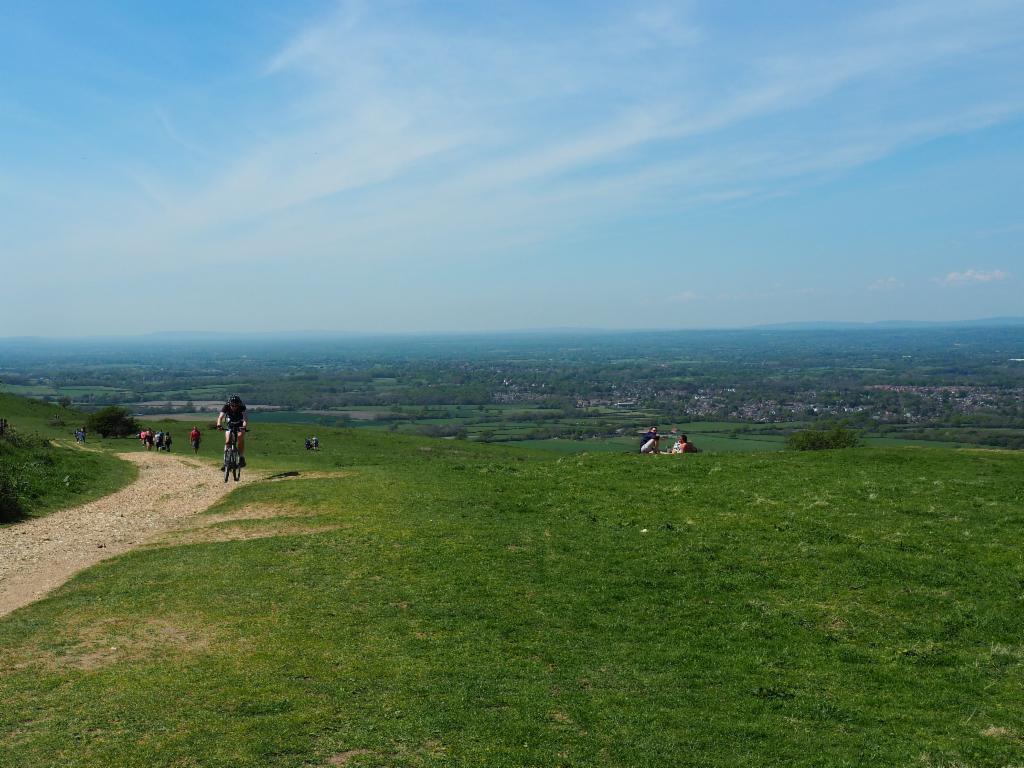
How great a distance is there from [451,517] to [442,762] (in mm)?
12480

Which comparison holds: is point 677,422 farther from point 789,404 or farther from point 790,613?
point 790,613

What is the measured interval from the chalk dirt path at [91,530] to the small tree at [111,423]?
3101cm

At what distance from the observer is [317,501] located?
75.5 feet

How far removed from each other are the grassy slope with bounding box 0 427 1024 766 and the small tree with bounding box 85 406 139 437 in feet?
154

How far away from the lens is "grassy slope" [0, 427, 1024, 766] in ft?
28.7

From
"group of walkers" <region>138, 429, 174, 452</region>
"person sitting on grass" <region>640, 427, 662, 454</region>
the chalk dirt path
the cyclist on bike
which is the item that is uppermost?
the cyclist on bike

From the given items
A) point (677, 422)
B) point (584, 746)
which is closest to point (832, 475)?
point (584, 746)

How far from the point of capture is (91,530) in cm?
2192

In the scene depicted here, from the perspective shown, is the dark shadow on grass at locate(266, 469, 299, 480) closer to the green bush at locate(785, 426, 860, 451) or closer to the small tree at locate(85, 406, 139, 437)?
the green bush at locate(785, 426, 860, 451)

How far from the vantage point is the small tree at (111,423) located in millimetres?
60062

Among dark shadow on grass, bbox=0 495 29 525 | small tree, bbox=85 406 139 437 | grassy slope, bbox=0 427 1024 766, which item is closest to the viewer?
grassy slope, bbox=0 427 1024 766

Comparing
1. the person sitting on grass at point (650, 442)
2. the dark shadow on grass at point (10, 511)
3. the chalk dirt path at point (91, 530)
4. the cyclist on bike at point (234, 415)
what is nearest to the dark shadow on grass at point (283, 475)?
the chalk dirt path at point (91, 530)

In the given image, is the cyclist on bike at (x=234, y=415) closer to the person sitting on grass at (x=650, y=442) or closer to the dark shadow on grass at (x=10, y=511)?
the dark shadow on grass at (x=10, y=511)

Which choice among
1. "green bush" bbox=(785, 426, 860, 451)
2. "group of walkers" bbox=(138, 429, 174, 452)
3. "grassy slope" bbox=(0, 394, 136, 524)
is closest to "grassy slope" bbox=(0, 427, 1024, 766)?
"grassy slope" bbox=(0, 394, 136, 524)
